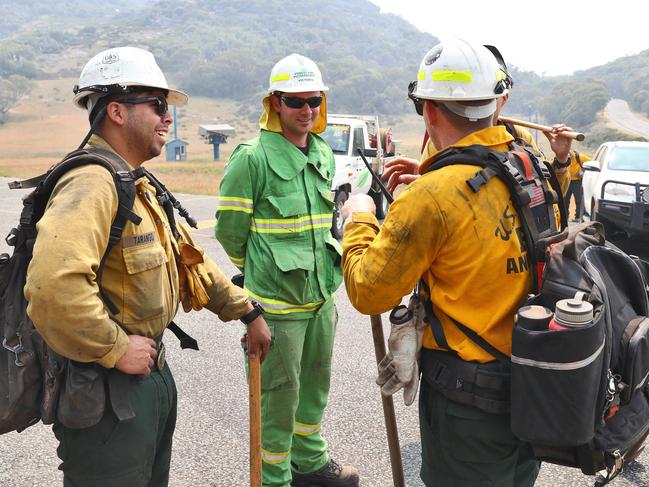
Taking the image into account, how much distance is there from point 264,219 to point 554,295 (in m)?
1.72

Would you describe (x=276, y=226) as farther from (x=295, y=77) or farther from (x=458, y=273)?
(x=458, y=273)

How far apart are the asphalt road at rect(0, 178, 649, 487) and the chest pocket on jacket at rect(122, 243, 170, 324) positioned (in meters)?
1.75

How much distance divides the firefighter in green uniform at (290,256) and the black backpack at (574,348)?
3.91 feet

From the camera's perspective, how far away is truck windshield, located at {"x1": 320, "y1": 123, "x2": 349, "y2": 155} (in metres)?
13.1

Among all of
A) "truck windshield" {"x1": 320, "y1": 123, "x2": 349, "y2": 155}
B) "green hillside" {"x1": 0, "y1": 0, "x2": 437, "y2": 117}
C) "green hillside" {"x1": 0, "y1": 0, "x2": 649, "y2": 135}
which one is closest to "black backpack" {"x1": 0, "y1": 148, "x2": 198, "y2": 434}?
"truck windshield" {"x1": 320, "y1": 123, "x2": 349, "y2": 155}

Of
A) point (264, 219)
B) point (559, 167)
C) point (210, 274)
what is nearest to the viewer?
point (210, 274)

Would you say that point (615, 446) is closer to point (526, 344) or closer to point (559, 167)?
point (526, 344)

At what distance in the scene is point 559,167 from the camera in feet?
9.96

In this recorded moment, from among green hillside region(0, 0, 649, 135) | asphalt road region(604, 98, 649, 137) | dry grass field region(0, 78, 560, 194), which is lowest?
dry grass field region(0, 78, 560, 194)

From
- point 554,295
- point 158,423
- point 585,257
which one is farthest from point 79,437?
point 585,257

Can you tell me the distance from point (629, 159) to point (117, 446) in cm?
1046

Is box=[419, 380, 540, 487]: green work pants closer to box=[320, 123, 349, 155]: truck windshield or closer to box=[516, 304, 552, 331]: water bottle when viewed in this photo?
box=[516, 304, 552, 331]: water bottle

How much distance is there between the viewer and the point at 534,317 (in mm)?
1814

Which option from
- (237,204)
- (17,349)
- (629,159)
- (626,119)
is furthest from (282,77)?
(626,119)
